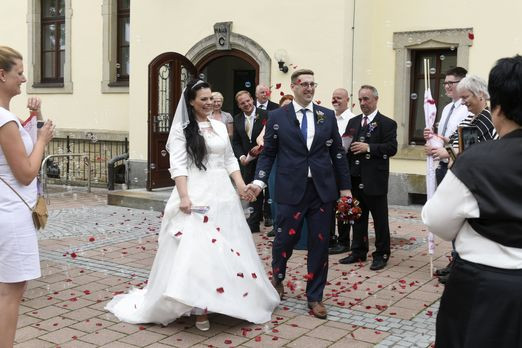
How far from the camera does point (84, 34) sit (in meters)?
16.2

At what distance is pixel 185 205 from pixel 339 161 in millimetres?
1536

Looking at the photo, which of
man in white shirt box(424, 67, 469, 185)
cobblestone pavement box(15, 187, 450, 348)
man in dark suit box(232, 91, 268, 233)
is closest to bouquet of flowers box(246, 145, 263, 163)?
man in dark suit box(232, 91, 268, 233)

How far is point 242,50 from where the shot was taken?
12.9m

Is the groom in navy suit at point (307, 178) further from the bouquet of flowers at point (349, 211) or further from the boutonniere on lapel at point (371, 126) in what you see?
the boutonniere on lapel at point (371, 126)

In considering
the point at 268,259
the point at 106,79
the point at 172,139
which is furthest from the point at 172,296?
the point at 106,79

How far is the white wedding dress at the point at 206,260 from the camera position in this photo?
16.3 feet

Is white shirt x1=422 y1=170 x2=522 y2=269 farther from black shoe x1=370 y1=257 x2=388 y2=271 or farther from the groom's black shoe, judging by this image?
black shoe x1=370 y1=257 x2=388 y2=271

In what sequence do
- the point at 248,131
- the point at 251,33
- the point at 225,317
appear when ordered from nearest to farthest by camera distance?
the point at 225,317
the point at 248,131
the point at 251,33

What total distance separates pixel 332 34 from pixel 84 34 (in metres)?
7.57

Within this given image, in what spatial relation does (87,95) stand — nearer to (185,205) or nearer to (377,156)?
(377,156)

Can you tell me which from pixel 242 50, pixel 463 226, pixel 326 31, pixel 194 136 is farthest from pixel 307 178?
pixel 242 50

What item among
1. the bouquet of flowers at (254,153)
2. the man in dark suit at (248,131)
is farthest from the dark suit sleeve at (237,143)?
the bouquet of flowers at (254,153)

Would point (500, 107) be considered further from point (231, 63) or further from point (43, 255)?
point (231, 63)

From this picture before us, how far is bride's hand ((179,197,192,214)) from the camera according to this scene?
202 inches
